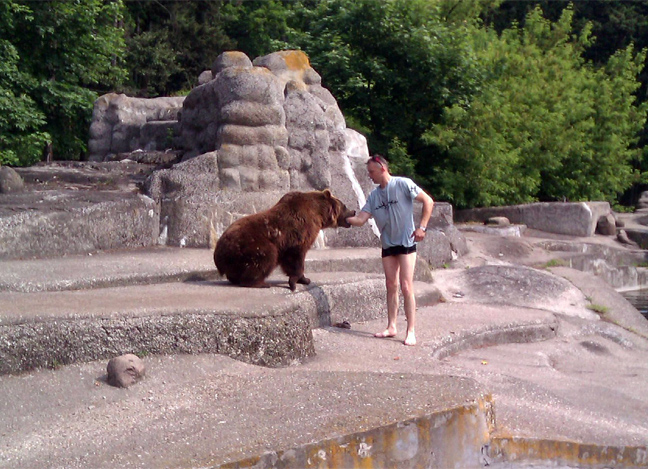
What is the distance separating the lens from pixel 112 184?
873cm

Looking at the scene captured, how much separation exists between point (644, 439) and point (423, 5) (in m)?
13.6

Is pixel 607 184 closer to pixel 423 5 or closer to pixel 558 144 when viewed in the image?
pixel 558 144

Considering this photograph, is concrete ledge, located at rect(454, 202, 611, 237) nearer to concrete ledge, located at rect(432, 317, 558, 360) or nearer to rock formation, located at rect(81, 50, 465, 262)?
rock formation, located at rect(81, 50, 465, 262)

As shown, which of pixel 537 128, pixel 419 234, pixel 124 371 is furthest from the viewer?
pixel 537 128

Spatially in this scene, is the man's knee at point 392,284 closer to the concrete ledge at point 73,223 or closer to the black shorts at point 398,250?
the black shorts at point 398,250

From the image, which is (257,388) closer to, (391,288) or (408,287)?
(408,287)

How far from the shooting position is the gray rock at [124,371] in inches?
162

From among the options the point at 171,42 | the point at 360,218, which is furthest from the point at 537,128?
the point at 171,42

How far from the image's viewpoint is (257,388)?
14.0 feet

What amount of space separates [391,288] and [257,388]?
2.30 metres

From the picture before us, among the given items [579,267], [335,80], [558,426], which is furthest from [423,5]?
[558,426]

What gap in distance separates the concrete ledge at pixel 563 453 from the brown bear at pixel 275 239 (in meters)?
2.38

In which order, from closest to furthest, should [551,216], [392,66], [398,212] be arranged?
[398,212] < [551,216] < [392,66]

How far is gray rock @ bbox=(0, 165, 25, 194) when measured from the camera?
7.52m
